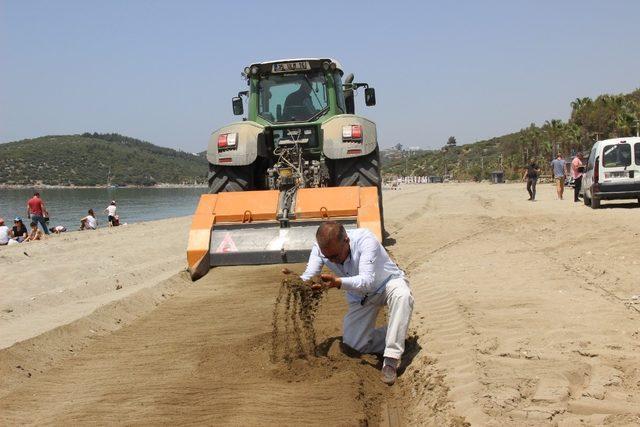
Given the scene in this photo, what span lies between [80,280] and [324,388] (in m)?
7.53

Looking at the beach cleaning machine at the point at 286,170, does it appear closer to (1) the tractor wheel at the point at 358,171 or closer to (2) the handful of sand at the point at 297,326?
(1) the tractor wheel at the point at 358,171

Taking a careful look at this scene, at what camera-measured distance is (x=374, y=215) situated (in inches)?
340

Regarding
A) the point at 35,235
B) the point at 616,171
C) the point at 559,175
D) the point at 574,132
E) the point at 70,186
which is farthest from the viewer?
the point at 70,186

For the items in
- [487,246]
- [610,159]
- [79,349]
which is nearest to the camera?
[79,349]

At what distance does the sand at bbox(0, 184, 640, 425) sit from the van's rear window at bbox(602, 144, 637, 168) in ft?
27.6

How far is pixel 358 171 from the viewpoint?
10.0 m

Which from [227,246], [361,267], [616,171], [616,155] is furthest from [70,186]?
[361,267]

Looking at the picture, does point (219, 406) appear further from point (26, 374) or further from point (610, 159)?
point (610, 159)

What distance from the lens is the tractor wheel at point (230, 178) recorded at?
10102mm

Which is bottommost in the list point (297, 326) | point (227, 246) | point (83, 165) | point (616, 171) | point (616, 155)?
point (297, 326)

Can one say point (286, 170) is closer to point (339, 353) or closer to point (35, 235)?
point (339, 353)

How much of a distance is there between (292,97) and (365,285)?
6426 mm

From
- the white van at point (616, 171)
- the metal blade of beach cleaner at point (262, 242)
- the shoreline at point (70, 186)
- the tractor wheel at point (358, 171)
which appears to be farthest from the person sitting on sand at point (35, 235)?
the shoreline at point (70, 186)

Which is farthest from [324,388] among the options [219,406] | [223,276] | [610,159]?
[610,159]
